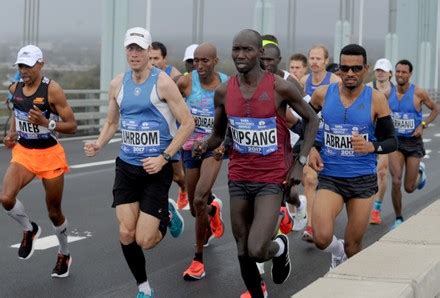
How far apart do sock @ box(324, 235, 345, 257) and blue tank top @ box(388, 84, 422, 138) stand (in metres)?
4.13

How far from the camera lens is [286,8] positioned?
5956cm

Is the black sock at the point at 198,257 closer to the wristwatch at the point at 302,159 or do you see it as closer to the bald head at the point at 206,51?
the bald head at the point at 206,51

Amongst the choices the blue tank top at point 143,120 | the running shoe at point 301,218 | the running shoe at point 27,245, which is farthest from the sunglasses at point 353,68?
the running shoe at point 301,218

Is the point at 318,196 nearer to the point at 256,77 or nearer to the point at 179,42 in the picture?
the point at 256,77

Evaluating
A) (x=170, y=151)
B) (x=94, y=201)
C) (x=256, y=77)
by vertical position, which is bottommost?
(x=94, y=201)

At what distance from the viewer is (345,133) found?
26.2 feet

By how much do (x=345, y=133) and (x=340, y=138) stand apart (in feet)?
0.22

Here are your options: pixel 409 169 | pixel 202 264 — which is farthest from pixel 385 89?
pixel 202 264

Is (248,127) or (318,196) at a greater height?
(248,127)

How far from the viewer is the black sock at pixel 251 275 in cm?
720

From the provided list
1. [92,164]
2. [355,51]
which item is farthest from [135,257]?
[92,164]

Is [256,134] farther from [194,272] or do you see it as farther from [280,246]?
[194,272]

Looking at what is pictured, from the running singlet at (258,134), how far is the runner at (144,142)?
1.82 ft

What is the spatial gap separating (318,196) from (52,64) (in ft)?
102
